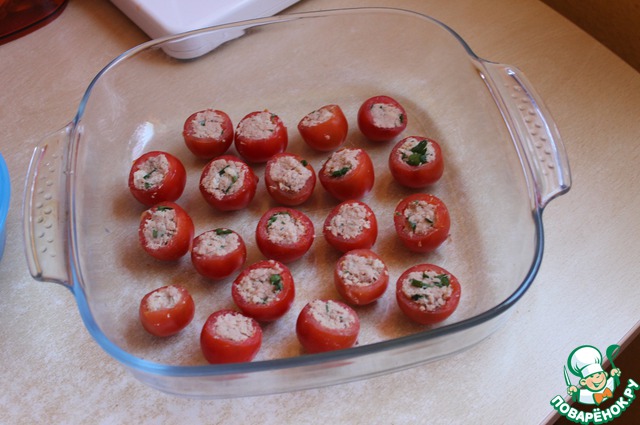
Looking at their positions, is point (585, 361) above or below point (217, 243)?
above

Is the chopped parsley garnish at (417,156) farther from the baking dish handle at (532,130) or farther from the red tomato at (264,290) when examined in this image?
the red tomato at (264,290)

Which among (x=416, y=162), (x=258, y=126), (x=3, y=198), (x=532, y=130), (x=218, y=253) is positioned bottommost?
(x=3, y=198)

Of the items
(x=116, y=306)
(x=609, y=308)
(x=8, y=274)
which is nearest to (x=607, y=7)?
(x=609, y=308)

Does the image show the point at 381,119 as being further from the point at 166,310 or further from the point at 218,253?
the point at 166,310

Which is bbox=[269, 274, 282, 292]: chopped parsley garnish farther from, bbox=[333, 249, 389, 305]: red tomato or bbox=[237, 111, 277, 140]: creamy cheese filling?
bbox=[237, 111, 277, 140]: creamy cheese filling

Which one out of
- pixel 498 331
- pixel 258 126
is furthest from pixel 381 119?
pixel 498 331

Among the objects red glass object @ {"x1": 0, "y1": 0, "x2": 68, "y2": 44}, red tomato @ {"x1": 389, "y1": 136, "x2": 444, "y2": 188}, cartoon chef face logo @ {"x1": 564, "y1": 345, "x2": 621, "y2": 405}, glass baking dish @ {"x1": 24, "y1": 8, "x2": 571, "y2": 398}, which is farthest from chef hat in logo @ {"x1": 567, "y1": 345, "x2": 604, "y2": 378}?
red glass object @ {"x1": 0, "y1": 0, "x2": 68, "y2": 44}

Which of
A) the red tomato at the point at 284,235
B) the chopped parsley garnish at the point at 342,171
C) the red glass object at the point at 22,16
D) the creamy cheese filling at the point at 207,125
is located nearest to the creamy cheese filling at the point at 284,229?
the red tomato at the point at 284,235
